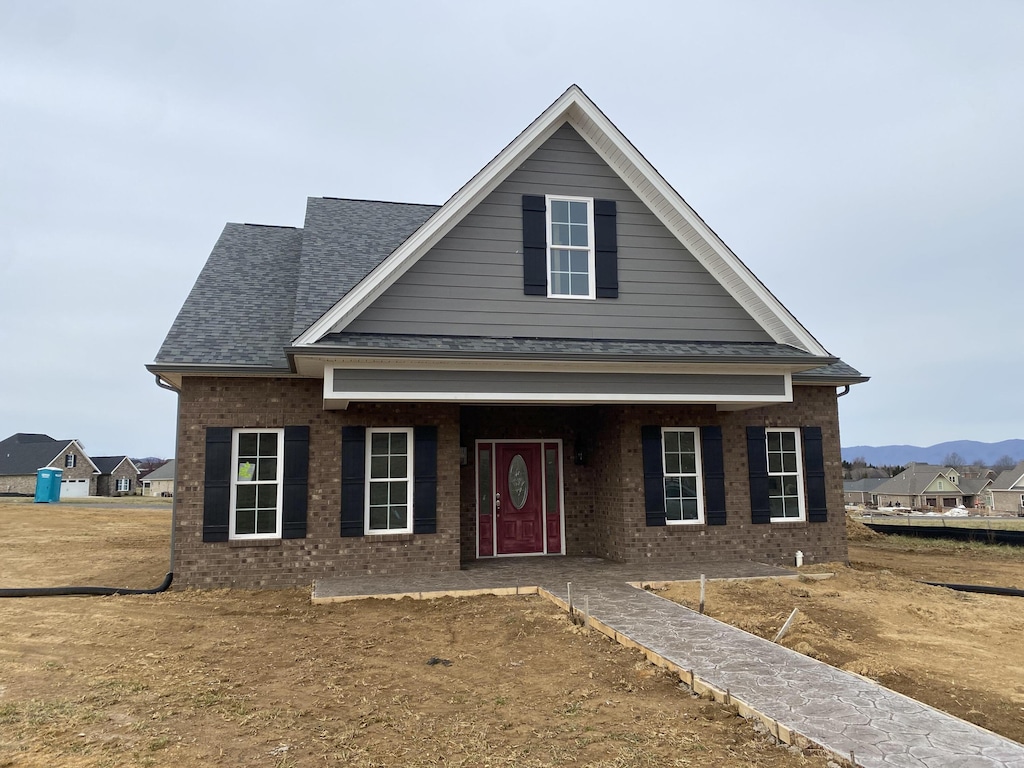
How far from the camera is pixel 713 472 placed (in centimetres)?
1166

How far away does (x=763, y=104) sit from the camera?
18.1 m

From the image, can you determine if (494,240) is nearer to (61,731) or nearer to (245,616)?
(245,616)

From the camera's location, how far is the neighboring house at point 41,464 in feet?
180

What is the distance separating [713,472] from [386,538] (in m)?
5.67

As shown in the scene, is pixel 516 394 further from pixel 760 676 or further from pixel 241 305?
pixel 241 305

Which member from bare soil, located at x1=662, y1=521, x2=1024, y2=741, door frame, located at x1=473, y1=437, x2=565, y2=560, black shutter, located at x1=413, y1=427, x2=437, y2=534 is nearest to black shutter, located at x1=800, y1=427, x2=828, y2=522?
bare soil, located at x1=662, y1=521, x2=1024, y2=741

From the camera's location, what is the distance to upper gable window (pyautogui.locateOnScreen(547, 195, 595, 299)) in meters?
11.0

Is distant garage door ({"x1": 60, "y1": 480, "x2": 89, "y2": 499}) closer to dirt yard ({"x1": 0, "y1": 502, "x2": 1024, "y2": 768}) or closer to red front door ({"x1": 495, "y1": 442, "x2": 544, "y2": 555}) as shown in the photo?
dirt yard ({"x1": 0, "y1": 502, "x2": 1024, "y2": 768})

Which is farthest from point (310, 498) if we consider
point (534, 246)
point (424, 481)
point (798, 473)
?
point (798, 473)

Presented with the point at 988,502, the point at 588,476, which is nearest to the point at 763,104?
the point at 588,476

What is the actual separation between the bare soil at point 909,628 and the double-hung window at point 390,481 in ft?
13.8

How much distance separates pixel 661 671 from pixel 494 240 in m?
7.16

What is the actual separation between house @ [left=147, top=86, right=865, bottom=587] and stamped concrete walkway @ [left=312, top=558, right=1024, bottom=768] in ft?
4.88

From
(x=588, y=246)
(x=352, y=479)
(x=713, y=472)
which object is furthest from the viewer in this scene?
(x=713, y=472)
